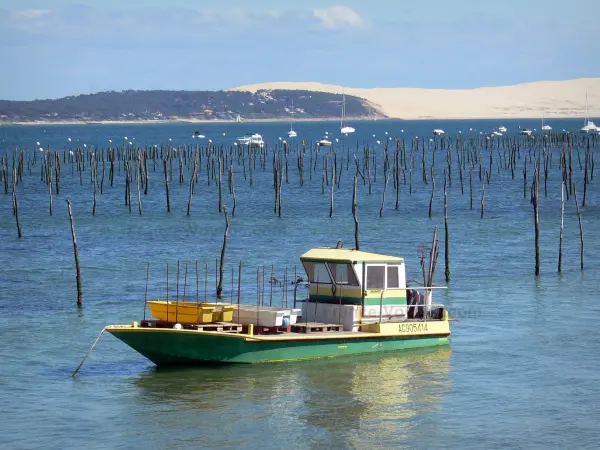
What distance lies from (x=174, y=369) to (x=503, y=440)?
968 cm

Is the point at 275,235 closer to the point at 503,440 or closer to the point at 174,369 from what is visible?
the point at 174,369

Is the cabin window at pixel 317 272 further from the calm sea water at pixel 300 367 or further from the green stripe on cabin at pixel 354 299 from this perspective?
the calm sea water at pixel 300 367

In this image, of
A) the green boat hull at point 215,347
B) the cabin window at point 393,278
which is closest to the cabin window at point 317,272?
the cabin window at point 393,278

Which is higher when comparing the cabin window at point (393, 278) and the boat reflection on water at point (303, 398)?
the cabin window at point (393, 278)

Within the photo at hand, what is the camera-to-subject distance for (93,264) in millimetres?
55875

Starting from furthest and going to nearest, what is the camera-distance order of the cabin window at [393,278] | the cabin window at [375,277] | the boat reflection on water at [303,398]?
the cabin window at [393,278] < the cabin window at [375,277] < the boat reflection on water at [303,398]

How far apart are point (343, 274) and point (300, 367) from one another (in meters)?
3.28

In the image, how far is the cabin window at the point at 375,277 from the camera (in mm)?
33781

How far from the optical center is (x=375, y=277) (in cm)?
3391

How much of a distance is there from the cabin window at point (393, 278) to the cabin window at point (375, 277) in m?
0.26

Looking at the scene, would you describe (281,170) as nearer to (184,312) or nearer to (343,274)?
(343,274)

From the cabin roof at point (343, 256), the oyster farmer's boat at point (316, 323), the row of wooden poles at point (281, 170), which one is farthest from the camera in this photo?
the row of wooden poles at point (281, 170)

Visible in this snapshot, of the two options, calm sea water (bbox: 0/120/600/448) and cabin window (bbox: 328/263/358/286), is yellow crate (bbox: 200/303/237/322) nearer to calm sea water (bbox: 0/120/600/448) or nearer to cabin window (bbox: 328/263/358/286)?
calm sea water (bbox: 0/120/600/448)

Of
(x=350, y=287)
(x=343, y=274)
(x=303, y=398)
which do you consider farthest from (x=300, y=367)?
(x=343, y=274)
